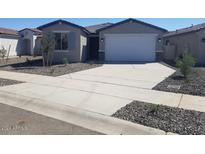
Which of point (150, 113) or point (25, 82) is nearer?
point (150, 113)

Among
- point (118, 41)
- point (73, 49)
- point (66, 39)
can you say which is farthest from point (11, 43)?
point (118, 41)

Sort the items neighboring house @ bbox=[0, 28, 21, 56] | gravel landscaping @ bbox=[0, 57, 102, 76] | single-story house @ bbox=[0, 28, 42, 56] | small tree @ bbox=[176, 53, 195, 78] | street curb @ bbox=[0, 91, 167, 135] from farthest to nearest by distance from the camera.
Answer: single-story house @ bbox=[0, 28, 42, 56]
neighboring house @ bbox=[0, 28, 21, 56]
gravel landscaping @ bbox=[0, 57, 102, 76]
small tree @ bbox=[176, 53, 195, 78]
street curb @ bbox=[0, 91, 167, 135]

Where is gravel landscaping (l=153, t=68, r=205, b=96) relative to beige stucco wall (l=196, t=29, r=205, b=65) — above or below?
below

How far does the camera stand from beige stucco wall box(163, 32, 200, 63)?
20.1 meters

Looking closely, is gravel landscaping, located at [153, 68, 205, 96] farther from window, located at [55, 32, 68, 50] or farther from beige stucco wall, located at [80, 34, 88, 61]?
window, located at [55, 32, 68, 50]

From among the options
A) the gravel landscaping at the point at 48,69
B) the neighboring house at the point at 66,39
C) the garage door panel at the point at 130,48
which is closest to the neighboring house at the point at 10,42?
the neighboring house at the point at 66,39

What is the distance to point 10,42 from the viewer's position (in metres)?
28.9

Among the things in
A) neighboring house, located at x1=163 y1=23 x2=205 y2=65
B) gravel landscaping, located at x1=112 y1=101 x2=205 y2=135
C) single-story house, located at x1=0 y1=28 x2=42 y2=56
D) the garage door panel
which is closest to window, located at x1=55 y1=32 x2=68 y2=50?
the garage door panel

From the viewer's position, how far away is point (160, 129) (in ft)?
16.5

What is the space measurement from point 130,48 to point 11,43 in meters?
16.1

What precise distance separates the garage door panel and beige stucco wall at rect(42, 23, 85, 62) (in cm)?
291
